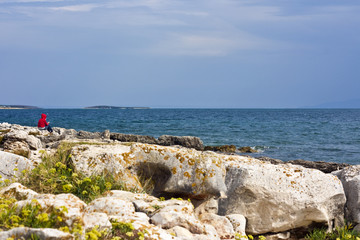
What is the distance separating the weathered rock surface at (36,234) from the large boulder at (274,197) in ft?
13.9

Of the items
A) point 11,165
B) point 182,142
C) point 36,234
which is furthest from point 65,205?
point 182,142

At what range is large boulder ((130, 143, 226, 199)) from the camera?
23.0 feet

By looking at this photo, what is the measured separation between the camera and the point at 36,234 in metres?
3.86

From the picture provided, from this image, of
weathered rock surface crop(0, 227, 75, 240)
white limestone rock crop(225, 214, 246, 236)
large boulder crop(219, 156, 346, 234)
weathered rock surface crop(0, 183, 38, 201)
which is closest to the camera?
weathered rock surface crop(0, 227, 75, 240)

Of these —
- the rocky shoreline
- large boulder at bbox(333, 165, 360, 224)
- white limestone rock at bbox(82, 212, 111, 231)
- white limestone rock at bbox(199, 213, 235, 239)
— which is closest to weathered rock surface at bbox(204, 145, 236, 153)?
large boulder at bbox(333, 165, 360, 224)

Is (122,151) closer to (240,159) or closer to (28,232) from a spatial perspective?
(240,159)

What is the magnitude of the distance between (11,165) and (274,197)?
17.8 feet

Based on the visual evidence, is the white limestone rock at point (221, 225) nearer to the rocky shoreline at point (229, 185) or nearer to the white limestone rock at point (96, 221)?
the rocky shoreline at point (229, 185)

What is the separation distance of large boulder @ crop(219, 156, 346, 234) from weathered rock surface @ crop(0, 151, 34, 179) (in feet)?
13.6

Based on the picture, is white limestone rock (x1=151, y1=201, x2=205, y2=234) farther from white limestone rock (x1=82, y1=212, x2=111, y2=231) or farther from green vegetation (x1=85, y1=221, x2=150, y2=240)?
white limestone rock (x1=82, y1=212, x2=111, y2=231)

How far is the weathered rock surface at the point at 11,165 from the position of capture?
7.15 metres

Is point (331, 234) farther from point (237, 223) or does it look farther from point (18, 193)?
point (18, 193)

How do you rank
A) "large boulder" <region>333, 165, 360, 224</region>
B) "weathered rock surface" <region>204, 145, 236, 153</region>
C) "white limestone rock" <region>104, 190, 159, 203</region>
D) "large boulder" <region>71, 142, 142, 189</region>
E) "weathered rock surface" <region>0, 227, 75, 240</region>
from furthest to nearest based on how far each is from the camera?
"weathered rock surface" <region>204, 145, 236, 153</region>, "large boulder" <region>333, 165, 360, 224</region>, "large boulder" <region>71, 142, 142, 189</region>, "white limestone rock" <region>104, 190, 159, 203</region>, "weathered rock surface" <region>0, 227, 75, 240</region>

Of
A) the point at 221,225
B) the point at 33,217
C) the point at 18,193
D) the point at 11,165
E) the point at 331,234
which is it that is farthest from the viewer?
the point at 331,234
